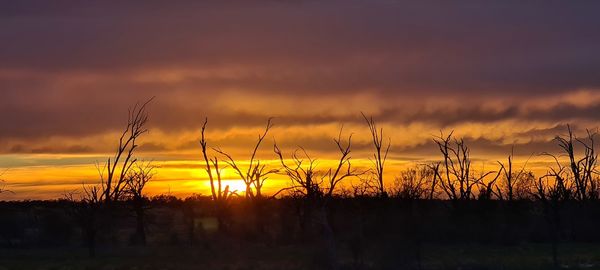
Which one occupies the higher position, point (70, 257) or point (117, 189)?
point (117, 189)

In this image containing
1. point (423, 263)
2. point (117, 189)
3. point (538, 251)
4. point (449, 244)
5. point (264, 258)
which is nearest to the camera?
point (423, 263)

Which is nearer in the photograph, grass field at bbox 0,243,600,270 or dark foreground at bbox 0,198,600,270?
grass field at bbox 0,243,600,270

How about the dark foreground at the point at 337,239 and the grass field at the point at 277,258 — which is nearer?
the grass field at the point at 277,258

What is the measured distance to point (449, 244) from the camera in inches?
2662

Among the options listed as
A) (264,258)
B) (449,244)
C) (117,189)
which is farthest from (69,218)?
(449,244)

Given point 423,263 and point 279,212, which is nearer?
point 423,263

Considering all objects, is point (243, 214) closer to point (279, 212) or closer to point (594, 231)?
point (279, 212)

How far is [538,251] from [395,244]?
1399cm

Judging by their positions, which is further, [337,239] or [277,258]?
[337,239]

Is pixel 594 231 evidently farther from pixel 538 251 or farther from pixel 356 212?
pixel 356 212

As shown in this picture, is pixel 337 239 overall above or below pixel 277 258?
above

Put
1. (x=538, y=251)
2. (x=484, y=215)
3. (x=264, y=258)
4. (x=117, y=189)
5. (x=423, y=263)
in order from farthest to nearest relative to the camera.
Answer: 1. (x=117, y=189)
2. (x=484, y=215)
3. (x=538, y=251)
4. (x=264, y=258)
5. (x=423, y=263)

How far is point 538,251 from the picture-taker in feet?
207

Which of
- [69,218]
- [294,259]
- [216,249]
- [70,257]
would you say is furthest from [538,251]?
[69,218]
